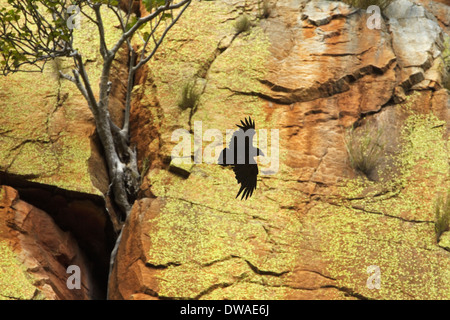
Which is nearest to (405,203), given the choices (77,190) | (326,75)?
(326,75)

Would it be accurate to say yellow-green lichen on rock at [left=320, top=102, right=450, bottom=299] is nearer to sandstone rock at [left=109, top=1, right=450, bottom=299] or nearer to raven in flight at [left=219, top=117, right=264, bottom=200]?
sandstone rock at [left=109, top=1, right=450, bottom=299]

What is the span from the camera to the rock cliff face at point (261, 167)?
5.82 m

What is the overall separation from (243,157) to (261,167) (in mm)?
265

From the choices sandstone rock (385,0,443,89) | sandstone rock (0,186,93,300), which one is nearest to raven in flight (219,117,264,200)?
sandstone rock (0,186,93,300)

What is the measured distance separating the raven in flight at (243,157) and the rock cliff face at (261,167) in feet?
0.44

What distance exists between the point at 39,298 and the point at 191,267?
1536 mm

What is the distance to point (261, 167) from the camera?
6.71m

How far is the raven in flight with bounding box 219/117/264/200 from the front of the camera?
6582 mm

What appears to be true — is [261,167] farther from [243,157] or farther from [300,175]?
[300,175]

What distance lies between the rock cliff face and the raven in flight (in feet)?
0.44

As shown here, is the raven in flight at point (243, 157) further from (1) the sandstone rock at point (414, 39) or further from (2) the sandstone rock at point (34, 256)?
(1) the sandstone rock at point (414, 39)

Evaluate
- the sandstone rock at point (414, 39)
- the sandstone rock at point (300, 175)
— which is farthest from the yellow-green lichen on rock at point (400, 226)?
the sandstone rock at point (414, 39)

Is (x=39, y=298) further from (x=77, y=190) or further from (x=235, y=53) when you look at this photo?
(x=235, y=53)

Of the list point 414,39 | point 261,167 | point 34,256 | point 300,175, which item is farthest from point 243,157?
Answer: point 414,39
